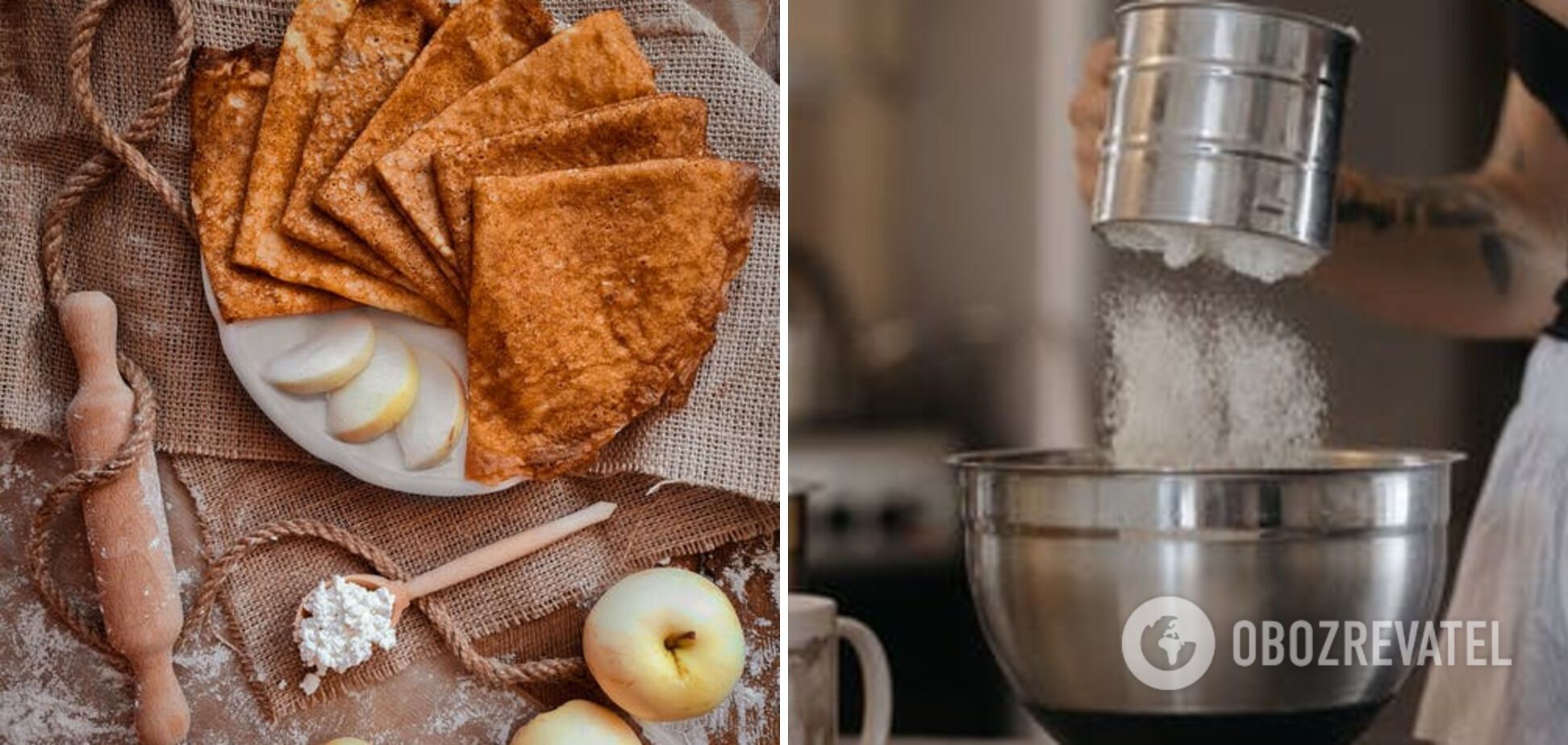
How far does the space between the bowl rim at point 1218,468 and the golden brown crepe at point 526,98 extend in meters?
0.29

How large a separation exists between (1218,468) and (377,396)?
0.46 m

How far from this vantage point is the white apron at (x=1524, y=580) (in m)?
1.06

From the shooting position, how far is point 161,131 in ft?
2.81

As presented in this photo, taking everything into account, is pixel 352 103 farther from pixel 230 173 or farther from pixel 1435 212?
pixel 1435 212

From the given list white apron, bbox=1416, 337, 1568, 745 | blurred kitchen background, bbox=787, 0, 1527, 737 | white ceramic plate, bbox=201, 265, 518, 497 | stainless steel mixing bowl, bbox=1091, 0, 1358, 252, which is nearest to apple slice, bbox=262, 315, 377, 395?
white ceramic plate, bbox=201, 265, 518, 497

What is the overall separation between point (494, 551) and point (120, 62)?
0.31 m

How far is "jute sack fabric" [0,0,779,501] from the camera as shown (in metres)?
0.86

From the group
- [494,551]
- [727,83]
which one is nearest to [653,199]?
[727,83]

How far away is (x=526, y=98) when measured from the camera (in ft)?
2.77

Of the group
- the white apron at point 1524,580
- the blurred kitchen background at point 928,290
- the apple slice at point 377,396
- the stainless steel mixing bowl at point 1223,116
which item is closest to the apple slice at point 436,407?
the apple slice at point 377,396

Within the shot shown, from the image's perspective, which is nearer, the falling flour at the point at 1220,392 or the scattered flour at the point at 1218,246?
the scattered flour at the point at 1218,246

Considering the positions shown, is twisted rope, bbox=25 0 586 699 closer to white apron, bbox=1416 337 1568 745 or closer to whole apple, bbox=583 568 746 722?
whole apple, bbox=583 568 746 722

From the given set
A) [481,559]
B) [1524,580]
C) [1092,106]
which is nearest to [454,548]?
[481,559]

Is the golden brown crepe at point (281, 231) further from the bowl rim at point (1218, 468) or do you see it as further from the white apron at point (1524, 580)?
the white apron at point (1524, 580)
